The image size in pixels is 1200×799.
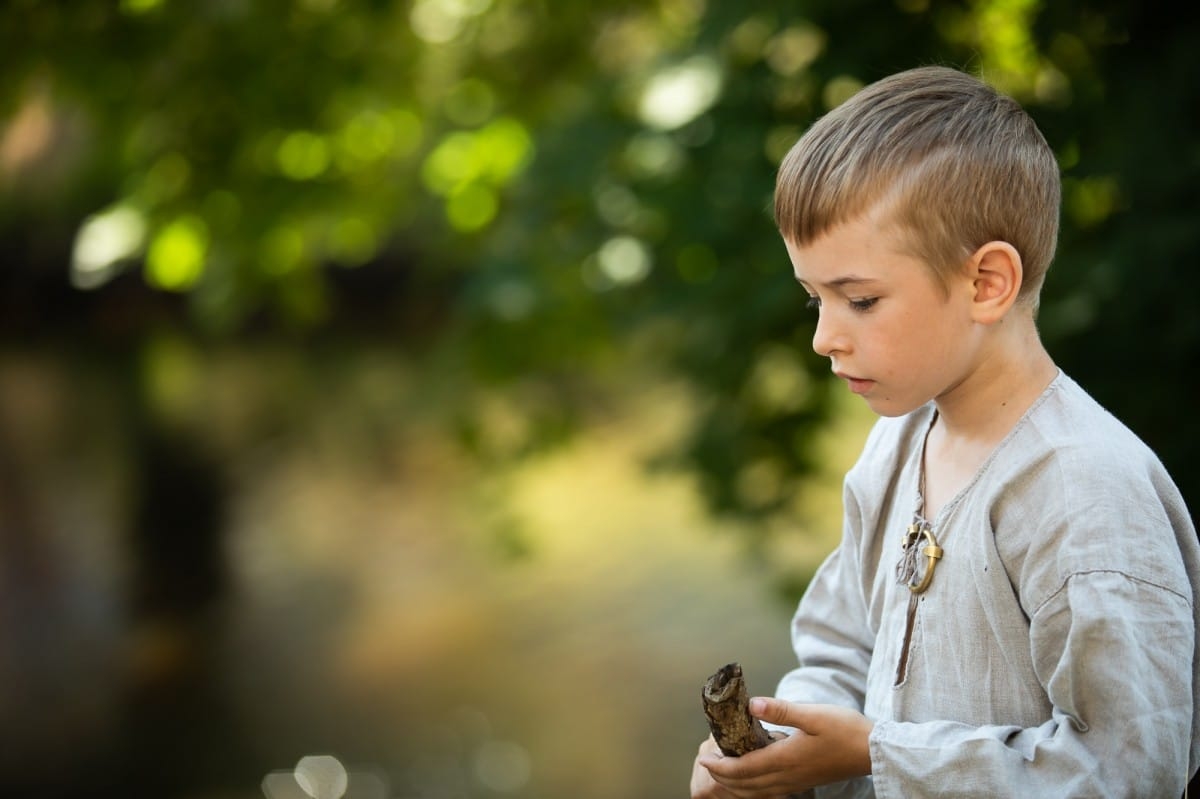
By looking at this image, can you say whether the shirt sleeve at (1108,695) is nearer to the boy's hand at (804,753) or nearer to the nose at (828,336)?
the boy's hand at (804,753)

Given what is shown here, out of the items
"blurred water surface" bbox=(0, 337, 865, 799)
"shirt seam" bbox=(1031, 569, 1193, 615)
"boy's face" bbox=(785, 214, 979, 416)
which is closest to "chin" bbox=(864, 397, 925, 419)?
"boy's face" bbox=(785, 214, 979, 416)

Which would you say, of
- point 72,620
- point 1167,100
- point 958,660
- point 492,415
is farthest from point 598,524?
point 958,660

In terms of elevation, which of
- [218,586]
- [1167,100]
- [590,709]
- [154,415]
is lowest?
[590,709]

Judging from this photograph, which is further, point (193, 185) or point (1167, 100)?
point (193, 185)

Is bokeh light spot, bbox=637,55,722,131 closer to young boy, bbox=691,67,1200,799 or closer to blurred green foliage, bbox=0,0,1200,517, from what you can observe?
blurred green foliage, bbox=0,0,1200,517

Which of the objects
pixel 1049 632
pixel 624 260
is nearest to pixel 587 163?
pixel 624 260

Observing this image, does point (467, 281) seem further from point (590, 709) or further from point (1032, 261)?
point (590, 709)

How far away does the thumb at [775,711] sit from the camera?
1.30m

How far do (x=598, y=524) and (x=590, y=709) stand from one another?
100 inches

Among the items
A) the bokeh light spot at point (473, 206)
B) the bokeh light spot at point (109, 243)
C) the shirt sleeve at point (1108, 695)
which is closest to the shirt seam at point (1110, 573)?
the shirt sleeve at point (1108, 695)

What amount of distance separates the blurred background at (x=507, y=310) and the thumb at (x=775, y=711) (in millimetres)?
1103

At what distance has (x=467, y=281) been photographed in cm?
392

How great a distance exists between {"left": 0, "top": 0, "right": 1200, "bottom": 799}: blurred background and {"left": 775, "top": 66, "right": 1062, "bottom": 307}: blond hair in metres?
0.72

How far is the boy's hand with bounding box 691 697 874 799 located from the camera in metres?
1.31
